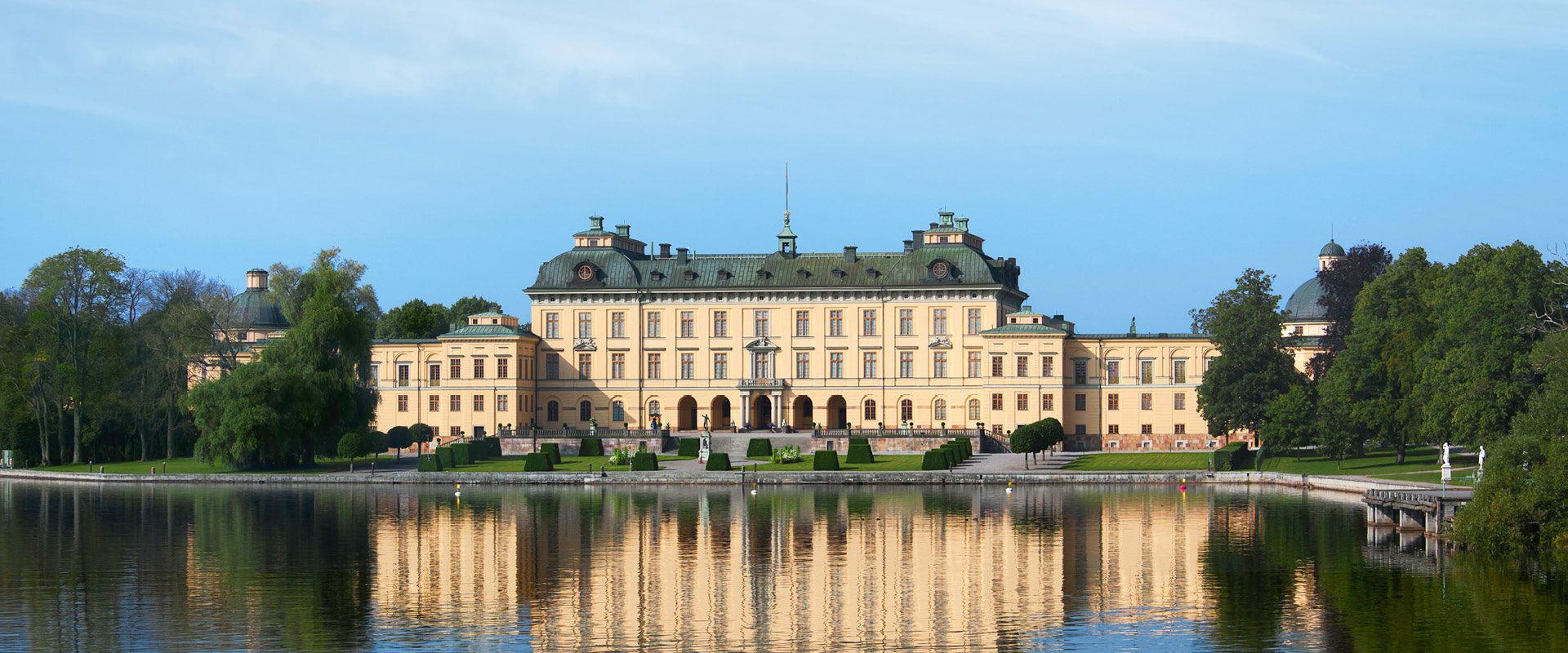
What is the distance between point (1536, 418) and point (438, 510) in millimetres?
34003

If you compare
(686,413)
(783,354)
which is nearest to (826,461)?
(783,354)

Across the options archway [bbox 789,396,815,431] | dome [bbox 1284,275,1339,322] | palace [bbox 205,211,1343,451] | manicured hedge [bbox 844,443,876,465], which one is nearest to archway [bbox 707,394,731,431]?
palace [bbox 205,211,1343,451]

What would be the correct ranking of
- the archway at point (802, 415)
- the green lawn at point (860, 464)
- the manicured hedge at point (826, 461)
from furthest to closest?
1. the archway at point (802, 415)
2. the green lawn at point (860, 464)
3. the manicured hedge at point (826, 461)

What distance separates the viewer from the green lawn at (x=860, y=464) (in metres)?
78.8

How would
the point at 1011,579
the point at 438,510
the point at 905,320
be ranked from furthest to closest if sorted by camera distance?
the point at 905,320
the point at 438,510
the point at 1011,579

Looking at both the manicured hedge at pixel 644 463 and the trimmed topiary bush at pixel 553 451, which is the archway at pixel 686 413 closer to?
the trimmed topiary bush at pixel 553 451

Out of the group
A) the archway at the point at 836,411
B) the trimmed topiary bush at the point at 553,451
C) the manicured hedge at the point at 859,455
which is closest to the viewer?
the manicured hedge at the point at 859,455

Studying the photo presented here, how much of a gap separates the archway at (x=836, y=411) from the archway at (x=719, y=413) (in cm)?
576

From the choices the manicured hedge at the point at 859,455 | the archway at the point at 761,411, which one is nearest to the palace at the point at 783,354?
the archway at the point at 761,411

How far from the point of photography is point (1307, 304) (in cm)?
11725

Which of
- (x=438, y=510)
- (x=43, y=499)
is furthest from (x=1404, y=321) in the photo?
(x=43, y=499)

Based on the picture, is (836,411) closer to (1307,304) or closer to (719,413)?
(719,413)

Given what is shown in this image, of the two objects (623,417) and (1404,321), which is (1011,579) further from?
(623,417)

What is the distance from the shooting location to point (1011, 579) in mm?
38438
